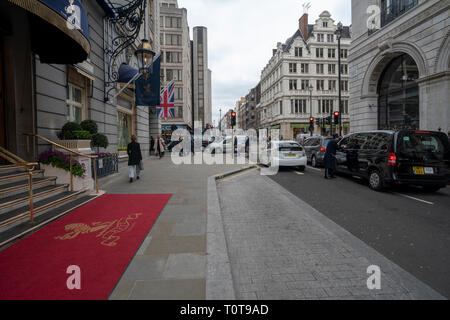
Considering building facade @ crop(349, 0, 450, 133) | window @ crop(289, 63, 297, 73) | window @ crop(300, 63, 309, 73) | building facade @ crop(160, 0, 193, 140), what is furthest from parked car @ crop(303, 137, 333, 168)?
window @ crop(300, 63, 309, 73)

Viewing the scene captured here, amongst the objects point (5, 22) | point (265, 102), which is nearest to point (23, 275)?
point (5, 22)

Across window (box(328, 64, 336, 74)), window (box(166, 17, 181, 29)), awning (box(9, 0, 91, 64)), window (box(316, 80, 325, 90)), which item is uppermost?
window (box(166, 17, 181, 29))

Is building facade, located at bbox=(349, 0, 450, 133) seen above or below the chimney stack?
below

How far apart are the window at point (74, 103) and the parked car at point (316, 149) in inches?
464

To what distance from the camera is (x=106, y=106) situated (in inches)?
465

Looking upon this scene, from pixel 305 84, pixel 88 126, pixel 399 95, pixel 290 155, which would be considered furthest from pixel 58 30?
pixel 305 84

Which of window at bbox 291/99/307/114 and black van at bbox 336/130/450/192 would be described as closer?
black van at bbox 336/130/450/192

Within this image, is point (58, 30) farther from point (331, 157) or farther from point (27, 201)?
point (331, 157)

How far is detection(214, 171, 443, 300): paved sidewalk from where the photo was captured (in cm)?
284

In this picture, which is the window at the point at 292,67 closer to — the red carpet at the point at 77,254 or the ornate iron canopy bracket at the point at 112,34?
the ornate iron canopy bracket at the point at 112,34

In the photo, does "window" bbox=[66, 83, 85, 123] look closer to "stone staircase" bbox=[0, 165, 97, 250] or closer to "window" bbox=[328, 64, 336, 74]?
"stone staircase" bbox=[0, 165, 97, 250]

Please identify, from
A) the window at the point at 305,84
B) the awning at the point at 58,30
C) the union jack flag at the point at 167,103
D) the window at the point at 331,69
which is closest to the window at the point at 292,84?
the window at the point at 305,84

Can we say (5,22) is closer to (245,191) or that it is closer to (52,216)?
(52,216)

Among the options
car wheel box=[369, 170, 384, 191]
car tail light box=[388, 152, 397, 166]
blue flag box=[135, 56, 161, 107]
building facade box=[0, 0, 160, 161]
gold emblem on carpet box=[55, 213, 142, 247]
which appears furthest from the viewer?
blue flag box=[135, 56, 161, 107]
